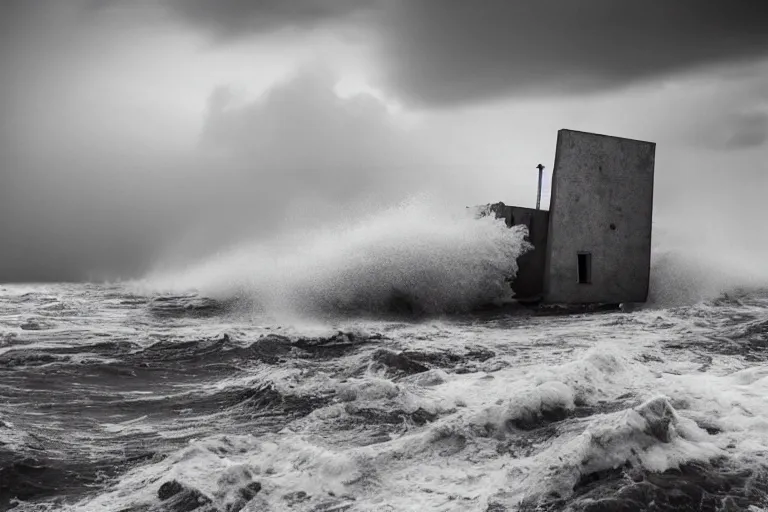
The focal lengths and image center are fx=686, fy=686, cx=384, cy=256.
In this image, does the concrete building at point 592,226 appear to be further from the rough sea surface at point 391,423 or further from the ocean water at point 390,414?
the rough sea surface at point 391,423

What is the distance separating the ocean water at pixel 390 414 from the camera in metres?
3.79

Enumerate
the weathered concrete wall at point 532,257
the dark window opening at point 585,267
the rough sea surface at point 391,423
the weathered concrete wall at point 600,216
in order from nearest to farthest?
the rough sea surface at point 391,423
the weathered concrete wall at point 600,216
the dark window opening at point 585,267
the weathered concrete wall at point 532,257

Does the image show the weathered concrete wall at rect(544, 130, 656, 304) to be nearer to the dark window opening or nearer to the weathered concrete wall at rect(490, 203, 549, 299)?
the dark window opening

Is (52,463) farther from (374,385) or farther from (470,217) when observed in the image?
(470,217)

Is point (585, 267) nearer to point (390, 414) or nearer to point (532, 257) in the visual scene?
point (532, 257)

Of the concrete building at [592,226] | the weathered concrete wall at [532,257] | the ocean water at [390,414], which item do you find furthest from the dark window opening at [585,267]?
the ocean water at [390,414]

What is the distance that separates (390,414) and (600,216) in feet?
30.7

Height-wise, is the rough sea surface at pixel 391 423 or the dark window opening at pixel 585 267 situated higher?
the dark window opening at pixel 585 267

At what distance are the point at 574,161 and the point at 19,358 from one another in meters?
10.0

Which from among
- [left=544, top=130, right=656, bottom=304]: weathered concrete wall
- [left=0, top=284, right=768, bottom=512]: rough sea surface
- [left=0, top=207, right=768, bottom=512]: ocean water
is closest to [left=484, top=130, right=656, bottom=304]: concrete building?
[left=544, top=130, right=656, bottom=304]: weathered concrete wall

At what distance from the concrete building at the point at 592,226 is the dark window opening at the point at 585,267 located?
19 millimetres

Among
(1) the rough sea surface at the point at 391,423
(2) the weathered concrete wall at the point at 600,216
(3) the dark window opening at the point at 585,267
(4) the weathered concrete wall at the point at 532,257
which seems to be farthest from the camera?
(4) the weathered concrete wall at the point at 532,257

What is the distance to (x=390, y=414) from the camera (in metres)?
5.30

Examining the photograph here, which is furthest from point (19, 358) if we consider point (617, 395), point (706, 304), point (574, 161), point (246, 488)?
point (706, 304)
